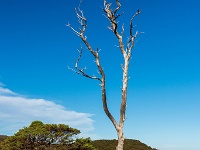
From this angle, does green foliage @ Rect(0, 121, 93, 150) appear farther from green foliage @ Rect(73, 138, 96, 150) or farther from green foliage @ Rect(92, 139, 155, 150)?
green foliage @ Rect(92, 139, 155, 150)

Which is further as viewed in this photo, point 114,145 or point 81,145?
point 114,145

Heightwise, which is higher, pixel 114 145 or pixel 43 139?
pixel 114 145

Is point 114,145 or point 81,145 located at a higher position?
point 114,145

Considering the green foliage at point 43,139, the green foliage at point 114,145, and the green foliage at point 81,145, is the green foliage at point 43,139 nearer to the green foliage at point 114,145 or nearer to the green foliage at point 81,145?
the green foliage at point 81,145

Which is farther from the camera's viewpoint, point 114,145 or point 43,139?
point 114,145

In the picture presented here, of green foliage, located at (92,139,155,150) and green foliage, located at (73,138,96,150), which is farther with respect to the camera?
green foliage, located at (92,139,155,150)

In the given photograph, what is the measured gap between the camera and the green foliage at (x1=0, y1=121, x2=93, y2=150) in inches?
1335

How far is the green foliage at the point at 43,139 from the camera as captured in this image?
111 ft

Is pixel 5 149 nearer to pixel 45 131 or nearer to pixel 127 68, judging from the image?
pixel 45 131

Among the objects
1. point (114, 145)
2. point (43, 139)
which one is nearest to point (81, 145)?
point (43, 139)

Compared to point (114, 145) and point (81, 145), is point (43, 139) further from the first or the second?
point (114, 145)

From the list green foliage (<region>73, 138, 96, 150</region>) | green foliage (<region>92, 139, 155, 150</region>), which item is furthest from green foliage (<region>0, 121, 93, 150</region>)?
green foliage (<region>92, 139, 155, 150</region>)

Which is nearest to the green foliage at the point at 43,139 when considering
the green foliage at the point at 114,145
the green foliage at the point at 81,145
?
the green foliage at the point at 81,145

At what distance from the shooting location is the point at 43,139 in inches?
1355
